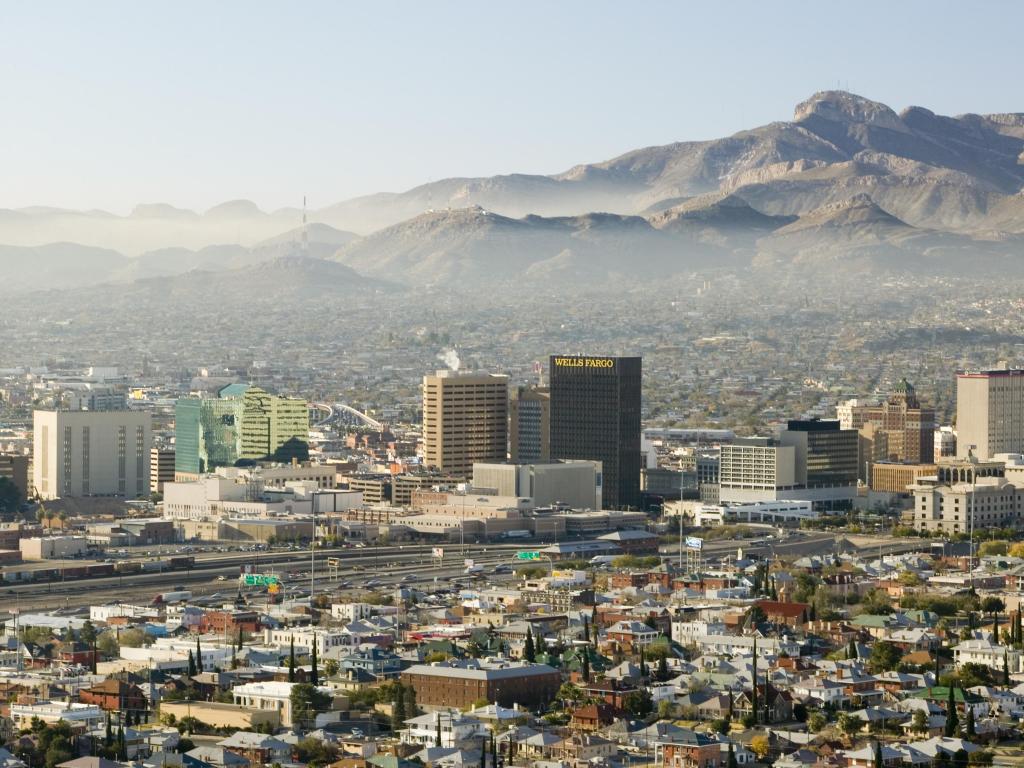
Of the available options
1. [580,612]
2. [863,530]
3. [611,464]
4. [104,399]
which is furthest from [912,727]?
[104,399]

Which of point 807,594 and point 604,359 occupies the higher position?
point 604,359

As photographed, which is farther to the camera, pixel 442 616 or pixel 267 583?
pixel 267 583

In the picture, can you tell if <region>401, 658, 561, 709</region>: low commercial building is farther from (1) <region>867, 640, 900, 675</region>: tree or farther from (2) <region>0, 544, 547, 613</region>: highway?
(2) <region>0, 544, 547, 613</region>: highway

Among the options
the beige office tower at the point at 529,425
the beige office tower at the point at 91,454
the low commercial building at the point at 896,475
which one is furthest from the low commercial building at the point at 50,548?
the low commercial building at the point at 896,475

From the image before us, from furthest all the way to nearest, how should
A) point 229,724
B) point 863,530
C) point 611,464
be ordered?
point 611,464 < point 863,530 < point 229,724

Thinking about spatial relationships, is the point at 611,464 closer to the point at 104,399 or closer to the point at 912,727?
the point at 104,399

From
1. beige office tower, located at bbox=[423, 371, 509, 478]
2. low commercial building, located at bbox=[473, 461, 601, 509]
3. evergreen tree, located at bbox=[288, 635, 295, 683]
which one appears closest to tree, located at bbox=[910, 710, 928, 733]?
evergreen tree, located at bbox=[288, 635, 295, 683]

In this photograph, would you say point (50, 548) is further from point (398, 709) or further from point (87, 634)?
point (398, 709)

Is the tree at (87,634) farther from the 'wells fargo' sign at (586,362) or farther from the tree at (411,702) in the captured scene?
the 'wells fargo' sign at (586,362)
